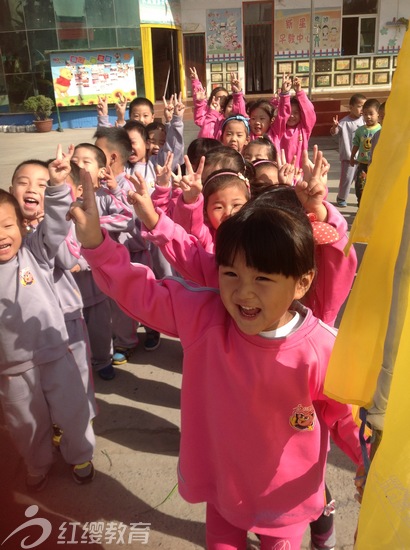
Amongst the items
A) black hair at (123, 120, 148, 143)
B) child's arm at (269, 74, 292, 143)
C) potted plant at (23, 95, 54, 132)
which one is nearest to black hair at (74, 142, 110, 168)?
black hair at (123, 120, 148, 143)

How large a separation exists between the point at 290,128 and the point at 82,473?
165 inches

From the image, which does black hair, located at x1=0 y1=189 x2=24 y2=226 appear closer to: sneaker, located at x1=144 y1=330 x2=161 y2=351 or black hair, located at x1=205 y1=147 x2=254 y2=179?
black hair, located at x1=205 y1=147 x2=254 y2=179

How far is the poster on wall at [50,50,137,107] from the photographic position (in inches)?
566

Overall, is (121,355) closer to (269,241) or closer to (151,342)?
(151,342)

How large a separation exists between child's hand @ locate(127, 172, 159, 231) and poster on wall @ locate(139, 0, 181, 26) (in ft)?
48.1

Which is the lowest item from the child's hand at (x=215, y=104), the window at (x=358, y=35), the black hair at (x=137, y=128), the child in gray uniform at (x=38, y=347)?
the child in gray uniform at (x=38, y=347)

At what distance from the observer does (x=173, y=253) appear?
5.88ft

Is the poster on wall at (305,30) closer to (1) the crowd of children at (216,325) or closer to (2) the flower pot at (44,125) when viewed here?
(2) the flower pot at (44,125)

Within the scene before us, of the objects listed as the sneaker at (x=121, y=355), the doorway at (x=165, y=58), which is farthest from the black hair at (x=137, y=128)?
the doorway at (x=165, y=58)

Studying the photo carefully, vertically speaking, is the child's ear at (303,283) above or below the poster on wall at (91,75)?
below

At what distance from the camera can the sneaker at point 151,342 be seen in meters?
3.59

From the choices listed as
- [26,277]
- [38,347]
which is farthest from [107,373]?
[26,277]

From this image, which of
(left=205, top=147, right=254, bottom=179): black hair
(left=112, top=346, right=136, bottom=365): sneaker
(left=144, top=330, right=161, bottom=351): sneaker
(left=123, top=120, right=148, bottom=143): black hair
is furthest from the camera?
(left=123, top=120, right=148, bottom=143): black hair

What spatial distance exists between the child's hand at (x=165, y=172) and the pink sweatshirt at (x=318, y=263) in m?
0.71
